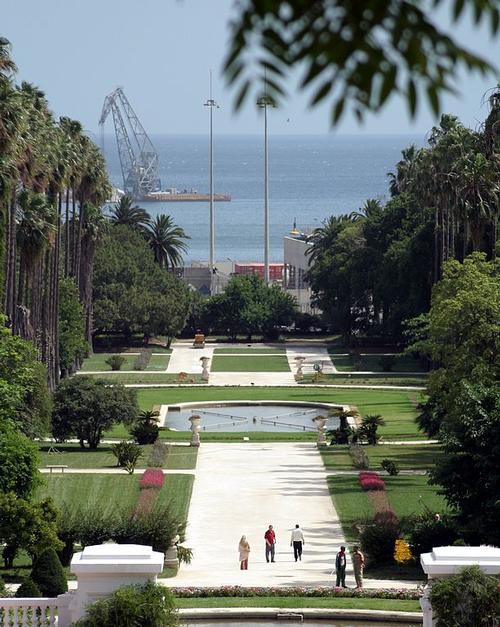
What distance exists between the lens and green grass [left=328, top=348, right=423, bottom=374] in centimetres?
9550

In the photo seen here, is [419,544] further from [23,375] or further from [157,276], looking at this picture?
[157,276]

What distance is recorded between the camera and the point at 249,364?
9856cm

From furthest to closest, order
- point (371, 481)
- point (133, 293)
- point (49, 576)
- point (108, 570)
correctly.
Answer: point (133, 293) < point (371, 481) < point (49, 576) < point (108, 570)

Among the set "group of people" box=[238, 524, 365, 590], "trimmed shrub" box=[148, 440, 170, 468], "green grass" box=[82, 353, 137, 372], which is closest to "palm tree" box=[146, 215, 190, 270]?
"green grass" box=[82, 353, 137, 372]

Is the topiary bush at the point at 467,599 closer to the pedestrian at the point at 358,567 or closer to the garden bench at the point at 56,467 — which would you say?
the pedestrian at the point at 358,567

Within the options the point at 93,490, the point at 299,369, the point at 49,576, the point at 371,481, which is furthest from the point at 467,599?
the point at 299,369

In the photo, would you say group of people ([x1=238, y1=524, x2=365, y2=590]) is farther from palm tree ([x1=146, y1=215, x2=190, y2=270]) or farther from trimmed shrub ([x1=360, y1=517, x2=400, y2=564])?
palm tree ([x1=146, y1=215, x2=190, y2=270])

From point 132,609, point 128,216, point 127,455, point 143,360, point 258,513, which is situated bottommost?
point 258,513

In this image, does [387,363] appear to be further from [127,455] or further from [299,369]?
[127,455]

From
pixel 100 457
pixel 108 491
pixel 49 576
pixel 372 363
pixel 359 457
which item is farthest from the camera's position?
pixel 372 363

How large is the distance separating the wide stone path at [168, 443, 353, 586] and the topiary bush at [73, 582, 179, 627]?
10.2 meters

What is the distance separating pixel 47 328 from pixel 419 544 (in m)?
47.1

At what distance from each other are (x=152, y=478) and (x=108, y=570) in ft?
98.0

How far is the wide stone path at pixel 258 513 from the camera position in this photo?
112 feet
